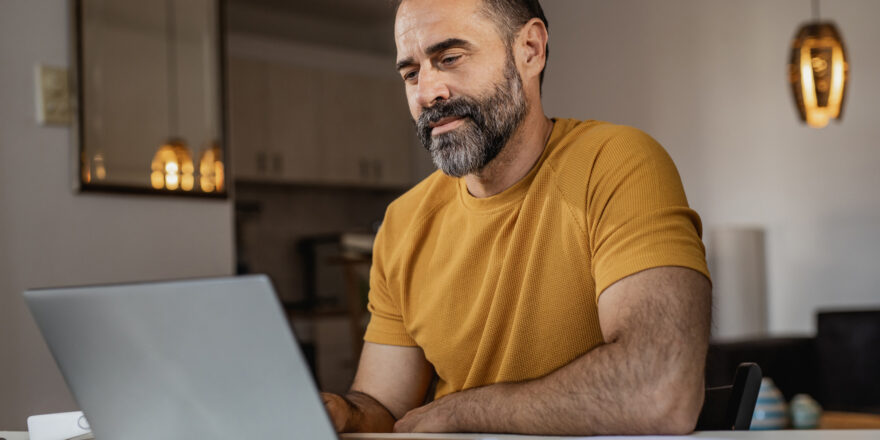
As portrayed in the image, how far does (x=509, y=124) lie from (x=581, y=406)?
54cm

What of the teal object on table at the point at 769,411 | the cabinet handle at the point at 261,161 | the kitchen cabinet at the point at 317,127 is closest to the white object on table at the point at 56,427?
the teal object on table at the point at 769,411

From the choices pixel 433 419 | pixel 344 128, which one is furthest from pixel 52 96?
pixel 344 128

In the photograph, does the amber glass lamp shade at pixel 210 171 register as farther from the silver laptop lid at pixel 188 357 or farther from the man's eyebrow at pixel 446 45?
the silver laptop lid at pixel 188 357

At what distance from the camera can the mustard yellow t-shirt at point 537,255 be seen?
114 cm

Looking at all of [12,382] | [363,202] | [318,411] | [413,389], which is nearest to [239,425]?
[318,411]

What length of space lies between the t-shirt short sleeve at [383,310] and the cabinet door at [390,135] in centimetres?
522

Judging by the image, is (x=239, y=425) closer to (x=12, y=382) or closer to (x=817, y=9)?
(x=12, y=382)

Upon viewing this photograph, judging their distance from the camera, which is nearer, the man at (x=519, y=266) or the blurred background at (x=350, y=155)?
the man at (x=519, y=266)

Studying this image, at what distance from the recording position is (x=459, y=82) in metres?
1.38

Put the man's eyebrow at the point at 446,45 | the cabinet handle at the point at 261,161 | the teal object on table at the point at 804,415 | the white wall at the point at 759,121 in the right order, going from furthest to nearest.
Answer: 1. the cabinet handle at the point at 261,161
2. the white wall at the point at 759,121
3. the teal object on table at the point at 804,415
4. the man's eyebrow at the point at 446,45

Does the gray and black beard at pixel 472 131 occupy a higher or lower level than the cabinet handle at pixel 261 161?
lower

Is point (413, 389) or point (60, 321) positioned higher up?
point (60, 321)

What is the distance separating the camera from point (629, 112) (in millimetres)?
5320

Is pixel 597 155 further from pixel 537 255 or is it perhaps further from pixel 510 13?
pixel 510 13
